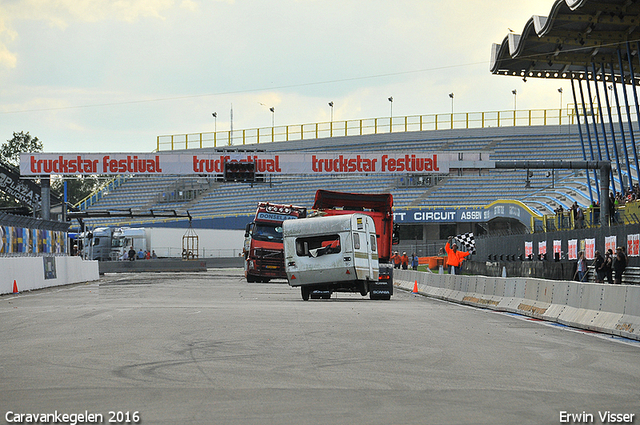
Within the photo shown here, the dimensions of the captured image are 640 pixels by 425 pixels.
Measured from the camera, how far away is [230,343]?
11820 mm

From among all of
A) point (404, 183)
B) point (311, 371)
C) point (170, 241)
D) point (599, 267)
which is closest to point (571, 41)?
A: point (599, 267)

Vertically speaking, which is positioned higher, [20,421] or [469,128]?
[469,128]

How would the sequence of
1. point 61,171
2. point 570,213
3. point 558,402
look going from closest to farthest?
point 558,402, point 570,213, point 61,171

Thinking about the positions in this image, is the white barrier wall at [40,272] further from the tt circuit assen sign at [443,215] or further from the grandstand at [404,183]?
the tt circuit assen sign at [443,215]

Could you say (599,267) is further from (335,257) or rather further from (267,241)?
(267,241)

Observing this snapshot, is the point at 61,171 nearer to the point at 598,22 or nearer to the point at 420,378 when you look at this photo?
the point at 598,22

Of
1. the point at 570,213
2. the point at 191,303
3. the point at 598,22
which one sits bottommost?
the point at 191,303

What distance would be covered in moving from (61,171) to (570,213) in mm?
26331

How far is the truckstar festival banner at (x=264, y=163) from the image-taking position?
153ft

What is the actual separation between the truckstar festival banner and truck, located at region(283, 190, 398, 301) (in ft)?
70.0

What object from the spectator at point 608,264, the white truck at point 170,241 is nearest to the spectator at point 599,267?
the spectator at point 608,264

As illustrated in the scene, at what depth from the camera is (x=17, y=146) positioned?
11931 cm

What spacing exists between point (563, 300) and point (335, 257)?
7604mm

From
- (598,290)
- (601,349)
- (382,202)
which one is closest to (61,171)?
(382,202)
